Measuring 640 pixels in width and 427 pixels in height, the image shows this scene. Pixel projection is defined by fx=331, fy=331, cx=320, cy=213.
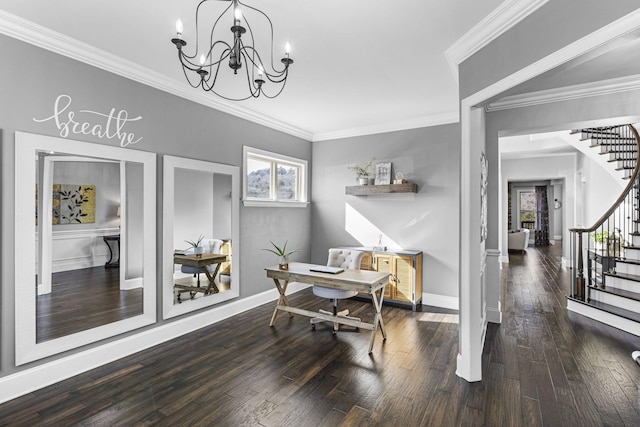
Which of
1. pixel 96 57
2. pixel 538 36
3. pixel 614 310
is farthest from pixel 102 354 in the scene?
pixel 614 310

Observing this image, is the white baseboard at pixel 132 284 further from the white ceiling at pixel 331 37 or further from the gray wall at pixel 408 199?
the gray wall at pixel 408 199

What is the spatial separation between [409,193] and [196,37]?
3.56 meters

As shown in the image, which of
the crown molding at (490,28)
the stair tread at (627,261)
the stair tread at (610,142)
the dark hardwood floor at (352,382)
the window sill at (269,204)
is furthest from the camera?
the stair tread at (610,142)

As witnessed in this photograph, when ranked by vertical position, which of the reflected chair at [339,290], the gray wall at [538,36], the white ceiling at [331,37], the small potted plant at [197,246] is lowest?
the reflected chair at [339,290]

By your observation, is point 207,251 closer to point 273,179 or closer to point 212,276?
point 212,276

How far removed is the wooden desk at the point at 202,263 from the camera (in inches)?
145

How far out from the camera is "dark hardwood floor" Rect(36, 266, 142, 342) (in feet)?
8.84

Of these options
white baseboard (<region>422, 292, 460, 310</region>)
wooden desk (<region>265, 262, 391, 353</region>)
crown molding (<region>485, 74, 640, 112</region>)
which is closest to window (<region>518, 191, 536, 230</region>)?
white baseboard (<region>422, 292, 460, 310</region>)

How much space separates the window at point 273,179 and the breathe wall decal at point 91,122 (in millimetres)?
1600

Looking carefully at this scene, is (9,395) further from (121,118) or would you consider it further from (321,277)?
(321,277)

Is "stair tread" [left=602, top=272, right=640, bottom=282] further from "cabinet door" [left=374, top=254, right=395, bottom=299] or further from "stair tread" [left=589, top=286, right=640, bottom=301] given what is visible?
"cabinet door" [left=374, top=254, right=395, bottom=299]

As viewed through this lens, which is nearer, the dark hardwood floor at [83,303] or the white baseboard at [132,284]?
the dark hardwood floor at [83,303]

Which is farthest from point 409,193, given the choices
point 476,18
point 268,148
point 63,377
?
point 63,377

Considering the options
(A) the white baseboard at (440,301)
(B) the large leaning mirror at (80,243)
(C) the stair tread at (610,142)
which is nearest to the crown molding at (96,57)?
(B) the large leaning mirror at (80,243)
